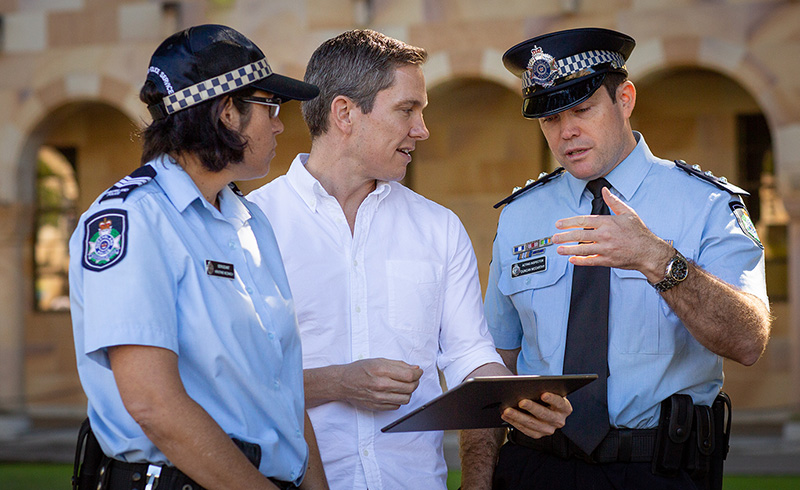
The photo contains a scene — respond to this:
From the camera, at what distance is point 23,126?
8.80 metres

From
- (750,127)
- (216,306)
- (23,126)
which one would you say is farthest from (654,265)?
(23,126)

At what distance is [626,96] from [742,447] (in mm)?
5552

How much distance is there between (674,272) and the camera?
2125 mm

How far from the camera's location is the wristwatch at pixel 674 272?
2.12 meters

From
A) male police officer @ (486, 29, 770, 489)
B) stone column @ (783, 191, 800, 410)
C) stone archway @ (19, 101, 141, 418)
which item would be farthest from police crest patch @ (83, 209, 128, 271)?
stone archway @ (19, 101, 141, 418)

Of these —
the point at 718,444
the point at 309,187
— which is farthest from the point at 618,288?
the point at 309,187

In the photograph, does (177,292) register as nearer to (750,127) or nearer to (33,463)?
(33,463)

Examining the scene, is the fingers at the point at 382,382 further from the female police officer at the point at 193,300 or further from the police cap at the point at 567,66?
the police cap at the point at 567,66

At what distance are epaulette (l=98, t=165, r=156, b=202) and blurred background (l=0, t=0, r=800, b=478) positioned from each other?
5480mm

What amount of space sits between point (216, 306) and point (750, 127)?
826 cm

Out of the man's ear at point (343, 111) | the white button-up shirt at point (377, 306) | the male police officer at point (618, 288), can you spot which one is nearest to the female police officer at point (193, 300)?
the white button-up shirt at point (377, 306)

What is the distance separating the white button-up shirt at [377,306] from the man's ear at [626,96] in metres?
0.64

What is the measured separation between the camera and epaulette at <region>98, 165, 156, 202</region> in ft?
5.63

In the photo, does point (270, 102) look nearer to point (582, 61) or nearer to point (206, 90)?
point (206, 90)
